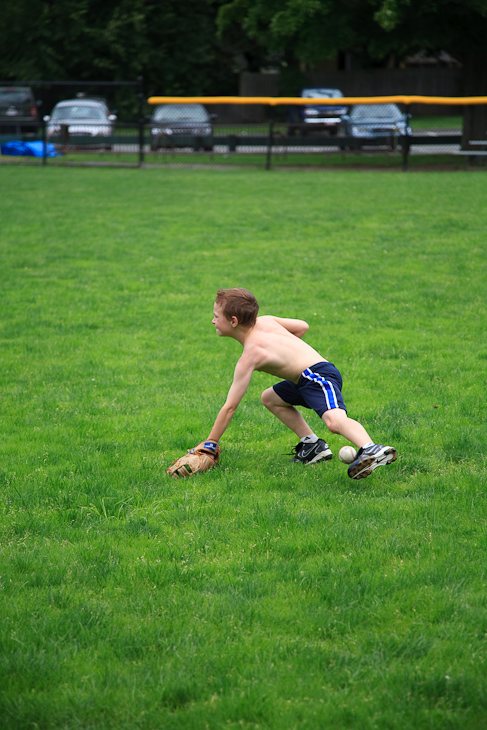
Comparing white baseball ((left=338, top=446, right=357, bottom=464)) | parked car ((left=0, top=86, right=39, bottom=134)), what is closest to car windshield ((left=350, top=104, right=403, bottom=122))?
parked car ((left=0, top=86, right=39, bottom=134))

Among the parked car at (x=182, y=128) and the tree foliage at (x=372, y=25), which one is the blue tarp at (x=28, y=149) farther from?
the tree foliage at (x=372, y=25)

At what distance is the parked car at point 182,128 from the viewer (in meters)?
22.2

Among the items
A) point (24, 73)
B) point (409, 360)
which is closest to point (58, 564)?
point (409, 360)

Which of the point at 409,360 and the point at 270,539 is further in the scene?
the point at 409,360

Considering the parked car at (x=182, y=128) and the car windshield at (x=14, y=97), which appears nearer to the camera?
the parked car at (x=182, y=128)

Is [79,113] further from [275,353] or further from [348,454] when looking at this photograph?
[348,454]

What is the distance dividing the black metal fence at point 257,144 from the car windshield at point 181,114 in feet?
0.76

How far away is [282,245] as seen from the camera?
35.6 ft

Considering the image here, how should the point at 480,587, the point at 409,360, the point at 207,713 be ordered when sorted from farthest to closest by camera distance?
the point at 409,360 < the point at 480,587 < the point at 207,713

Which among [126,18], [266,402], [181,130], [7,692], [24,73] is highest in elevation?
[126,18]

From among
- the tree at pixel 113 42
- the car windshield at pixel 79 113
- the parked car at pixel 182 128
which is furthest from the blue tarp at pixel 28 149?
the tree at pixel 113 42

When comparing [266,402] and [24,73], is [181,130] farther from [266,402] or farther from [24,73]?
[266,402]

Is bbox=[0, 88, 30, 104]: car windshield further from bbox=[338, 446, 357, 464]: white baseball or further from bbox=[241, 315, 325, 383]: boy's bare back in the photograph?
bbox=[338, 446, 357, 464]: white baseball

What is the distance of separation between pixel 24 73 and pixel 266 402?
120 feet
